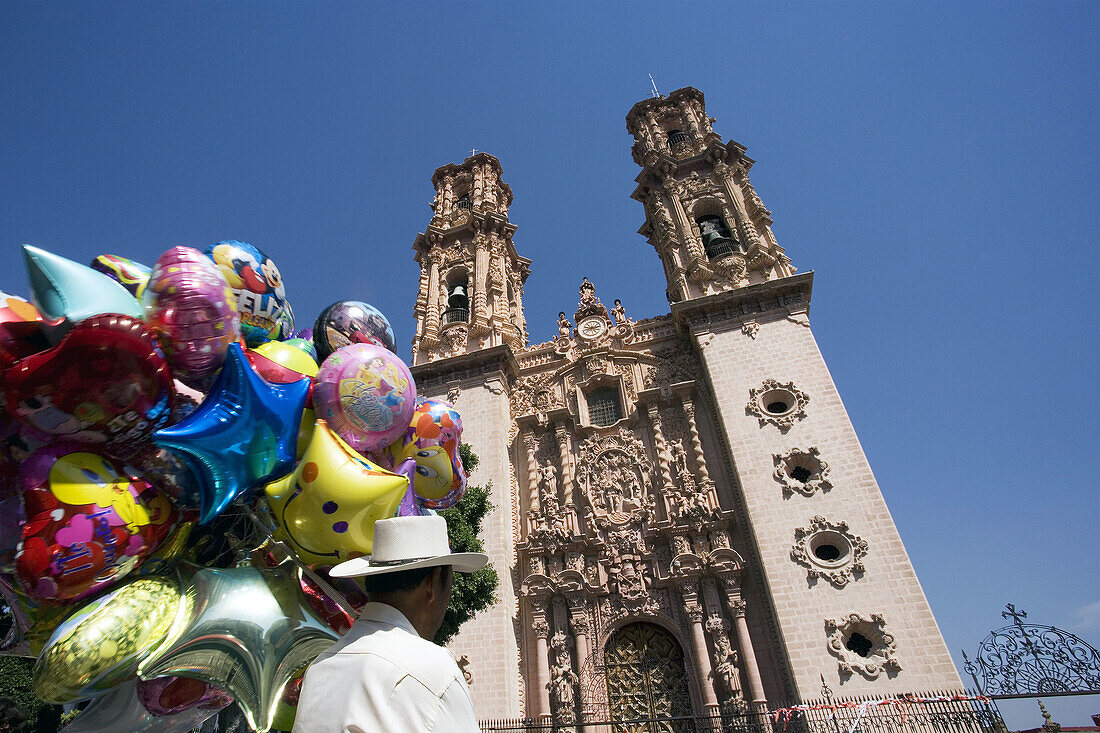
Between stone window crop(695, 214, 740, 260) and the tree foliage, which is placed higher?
stone window crop(695, 214, 740, 260)

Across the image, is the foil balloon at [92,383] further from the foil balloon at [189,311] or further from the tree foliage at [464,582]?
the tree foliage at [464,582]

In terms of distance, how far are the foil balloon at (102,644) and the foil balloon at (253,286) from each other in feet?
7.56

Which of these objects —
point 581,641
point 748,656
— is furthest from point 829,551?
point 581,641

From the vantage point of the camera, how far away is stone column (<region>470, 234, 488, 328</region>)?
68.6ft

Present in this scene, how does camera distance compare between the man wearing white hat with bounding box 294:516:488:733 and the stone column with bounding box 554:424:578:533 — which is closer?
the man wearing white hat with bounding box 294:516:488:733

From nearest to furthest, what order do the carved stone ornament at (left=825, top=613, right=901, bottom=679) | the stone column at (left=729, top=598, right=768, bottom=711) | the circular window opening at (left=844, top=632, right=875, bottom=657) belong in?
1. the carved stone ornament at (left=825, top=613, right=901, bottom=679)
2. the circular window opening at (left=844, top=632, right=875, bottom=657)
3. the stone column at (left=729, top=598, right=768, bottom=711)

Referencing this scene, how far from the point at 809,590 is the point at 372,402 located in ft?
38.0

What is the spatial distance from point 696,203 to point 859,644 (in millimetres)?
15992

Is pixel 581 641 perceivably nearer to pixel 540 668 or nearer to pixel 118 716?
pixel 540 668

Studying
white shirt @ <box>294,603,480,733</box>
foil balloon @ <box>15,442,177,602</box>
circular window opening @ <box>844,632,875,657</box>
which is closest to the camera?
white shirt @ <box>294,603,480,733</box>

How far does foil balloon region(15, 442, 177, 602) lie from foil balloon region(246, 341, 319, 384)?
1208 mm

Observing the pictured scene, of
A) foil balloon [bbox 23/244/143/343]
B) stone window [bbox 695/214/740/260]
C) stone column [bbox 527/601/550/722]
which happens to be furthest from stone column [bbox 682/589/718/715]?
foil balloon [bbox 23/244/143/343]

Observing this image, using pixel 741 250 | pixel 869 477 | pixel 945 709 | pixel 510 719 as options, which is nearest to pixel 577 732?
pixel 510 719

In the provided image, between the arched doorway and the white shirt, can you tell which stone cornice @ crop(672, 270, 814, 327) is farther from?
the white shirt
